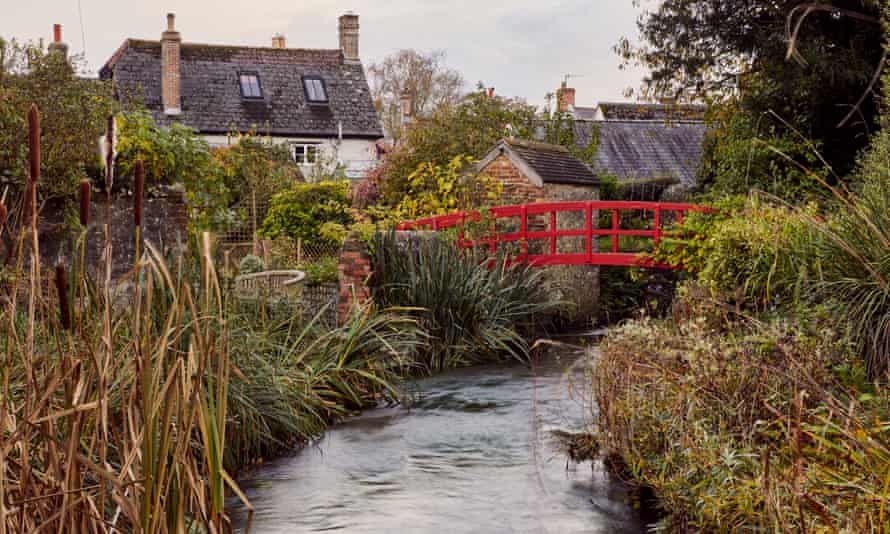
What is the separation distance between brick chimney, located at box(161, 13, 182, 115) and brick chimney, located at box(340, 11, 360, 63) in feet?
21.7

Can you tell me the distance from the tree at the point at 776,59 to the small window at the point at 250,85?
2127cm

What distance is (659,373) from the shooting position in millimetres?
6449

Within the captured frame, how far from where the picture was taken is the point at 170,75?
35.1 meters

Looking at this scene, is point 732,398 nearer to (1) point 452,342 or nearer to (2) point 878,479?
(2) point 878,479

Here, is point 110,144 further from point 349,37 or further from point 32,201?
point 349,37

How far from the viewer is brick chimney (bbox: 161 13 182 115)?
115 feet

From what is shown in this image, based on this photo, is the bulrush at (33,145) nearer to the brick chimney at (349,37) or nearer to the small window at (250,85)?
the small window at (250,85)

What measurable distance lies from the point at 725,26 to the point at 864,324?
36.1ft

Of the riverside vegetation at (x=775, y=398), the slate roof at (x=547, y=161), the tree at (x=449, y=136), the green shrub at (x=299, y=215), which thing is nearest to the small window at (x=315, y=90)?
the tree at (x=449, y=136)

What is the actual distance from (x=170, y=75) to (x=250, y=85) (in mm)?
3053

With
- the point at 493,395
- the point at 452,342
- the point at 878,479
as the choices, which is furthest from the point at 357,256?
the point at 878,479

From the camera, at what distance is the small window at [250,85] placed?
3681 cm

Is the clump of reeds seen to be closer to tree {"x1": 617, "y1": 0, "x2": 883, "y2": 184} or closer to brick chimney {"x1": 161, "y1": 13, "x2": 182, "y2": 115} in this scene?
tree {"x1": 617, "y1": 0, "x2": 883, "y2": 184}

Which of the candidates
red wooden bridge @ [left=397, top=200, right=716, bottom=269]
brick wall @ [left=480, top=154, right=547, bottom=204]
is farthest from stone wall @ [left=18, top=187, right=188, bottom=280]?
brick wall @ [left=480, top=154, right=547, bottom=204]
